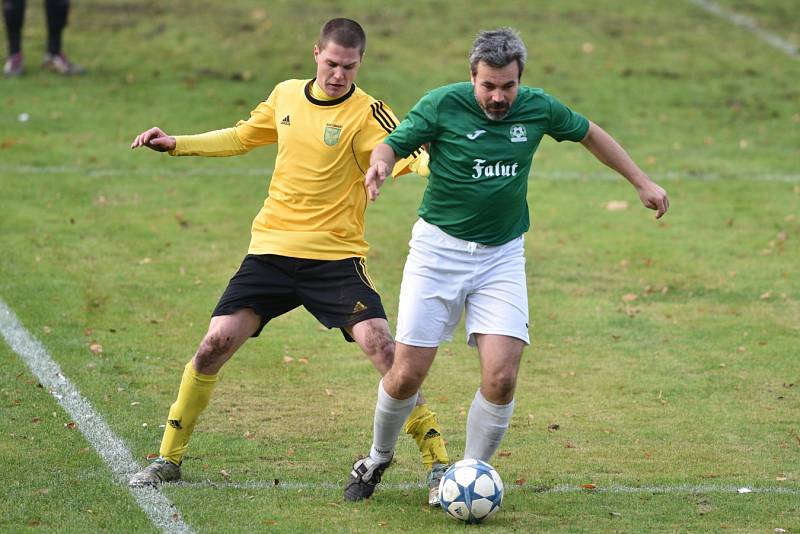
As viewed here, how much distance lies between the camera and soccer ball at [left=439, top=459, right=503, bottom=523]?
256 inches

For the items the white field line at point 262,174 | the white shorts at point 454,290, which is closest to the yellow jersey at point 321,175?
the white shorts at point 454,290

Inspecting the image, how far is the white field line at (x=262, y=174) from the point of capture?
50.6 feet

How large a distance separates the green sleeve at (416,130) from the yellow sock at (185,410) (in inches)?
68.2

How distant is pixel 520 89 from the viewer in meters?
6.75

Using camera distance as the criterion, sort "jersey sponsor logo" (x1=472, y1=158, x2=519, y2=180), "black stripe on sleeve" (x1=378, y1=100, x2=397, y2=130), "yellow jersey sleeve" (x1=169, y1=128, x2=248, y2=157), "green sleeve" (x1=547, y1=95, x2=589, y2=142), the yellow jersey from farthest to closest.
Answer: "yellow jersey sleeve" (x1=169, y1=128, x2=248, y2=157)
"black stripe on sleeve" (x1=378, y1=100, x2=397, y2=130)
the yellow jersey
"green sleeve" (x1=547, y1=95, x2=589, y2=142)
"jersey sponsor logo" (x1=472, y1=158, x2=519, y2=180)

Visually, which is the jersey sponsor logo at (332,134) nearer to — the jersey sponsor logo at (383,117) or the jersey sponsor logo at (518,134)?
the jersey sponsor logo at (383,117)

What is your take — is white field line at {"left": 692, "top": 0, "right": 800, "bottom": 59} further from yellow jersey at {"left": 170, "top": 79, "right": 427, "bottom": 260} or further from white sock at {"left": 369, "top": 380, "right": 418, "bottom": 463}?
white sock at {"left": 369, "top": 380, "right": 418, "bottom": 463}

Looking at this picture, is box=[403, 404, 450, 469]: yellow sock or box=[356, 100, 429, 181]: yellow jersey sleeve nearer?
box=[403, 404, 450, 469]: yellow sock

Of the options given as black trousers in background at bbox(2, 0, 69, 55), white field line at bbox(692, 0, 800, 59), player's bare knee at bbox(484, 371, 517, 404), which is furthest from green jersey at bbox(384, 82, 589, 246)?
white field line at bbox(692, 0, 800, 59)

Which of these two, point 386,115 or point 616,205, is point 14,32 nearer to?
point 616,205

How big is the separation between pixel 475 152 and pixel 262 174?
945cm

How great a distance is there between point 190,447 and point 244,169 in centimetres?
862

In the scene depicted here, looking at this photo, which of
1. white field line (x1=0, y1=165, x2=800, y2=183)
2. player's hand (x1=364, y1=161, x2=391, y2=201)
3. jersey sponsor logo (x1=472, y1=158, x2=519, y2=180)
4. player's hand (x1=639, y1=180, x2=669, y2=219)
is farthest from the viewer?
white field line (x1=0, y1=165, x2=800, y2=183)

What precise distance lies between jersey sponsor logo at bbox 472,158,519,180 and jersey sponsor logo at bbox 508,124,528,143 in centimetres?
12
